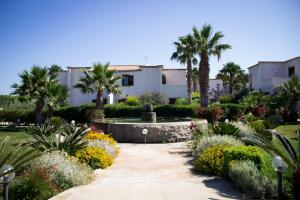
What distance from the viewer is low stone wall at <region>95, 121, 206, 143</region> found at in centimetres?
1670

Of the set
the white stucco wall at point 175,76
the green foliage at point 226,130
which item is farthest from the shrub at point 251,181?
the white stucco wall at point 175,76

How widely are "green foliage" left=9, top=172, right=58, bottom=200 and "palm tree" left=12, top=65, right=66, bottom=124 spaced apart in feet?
67.7

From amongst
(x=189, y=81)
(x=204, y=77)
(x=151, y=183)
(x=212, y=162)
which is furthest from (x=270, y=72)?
(x=151, y=183)

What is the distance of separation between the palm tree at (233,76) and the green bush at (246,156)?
139ft

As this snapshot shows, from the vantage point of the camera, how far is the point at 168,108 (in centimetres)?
2936

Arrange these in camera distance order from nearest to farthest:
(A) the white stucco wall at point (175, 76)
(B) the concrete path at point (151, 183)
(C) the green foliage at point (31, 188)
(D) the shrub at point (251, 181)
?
1. (C) the green foliage at point (31, 188)
2. (B) the concrete path at point (151, 183)
3. (D) the shrub at point (251, 181)
4. (A) the white stucco wall at point (175, 76)

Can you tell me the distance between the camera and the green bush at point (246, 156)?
7980 mm

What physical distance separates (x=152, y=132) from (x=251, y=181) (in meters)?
9.90

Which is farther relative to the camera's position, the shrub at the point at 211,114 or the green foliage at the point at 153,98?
the green foliage at the point at 153,98

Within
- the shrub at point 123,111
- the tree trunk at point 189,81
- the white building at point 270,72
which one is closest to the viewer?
the shrub at point 123,111

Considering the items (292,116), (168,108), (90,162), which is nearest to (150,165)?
(90,162)

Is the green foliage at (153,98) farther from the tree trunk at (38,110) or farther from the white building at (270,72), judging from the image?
the white building at (270,72)

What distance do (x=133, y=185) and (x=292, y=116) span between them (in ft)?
79.4

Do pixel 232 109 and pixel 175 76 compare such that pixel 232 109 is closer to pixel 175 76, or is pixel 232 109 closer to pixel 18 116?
pixel 175 76
